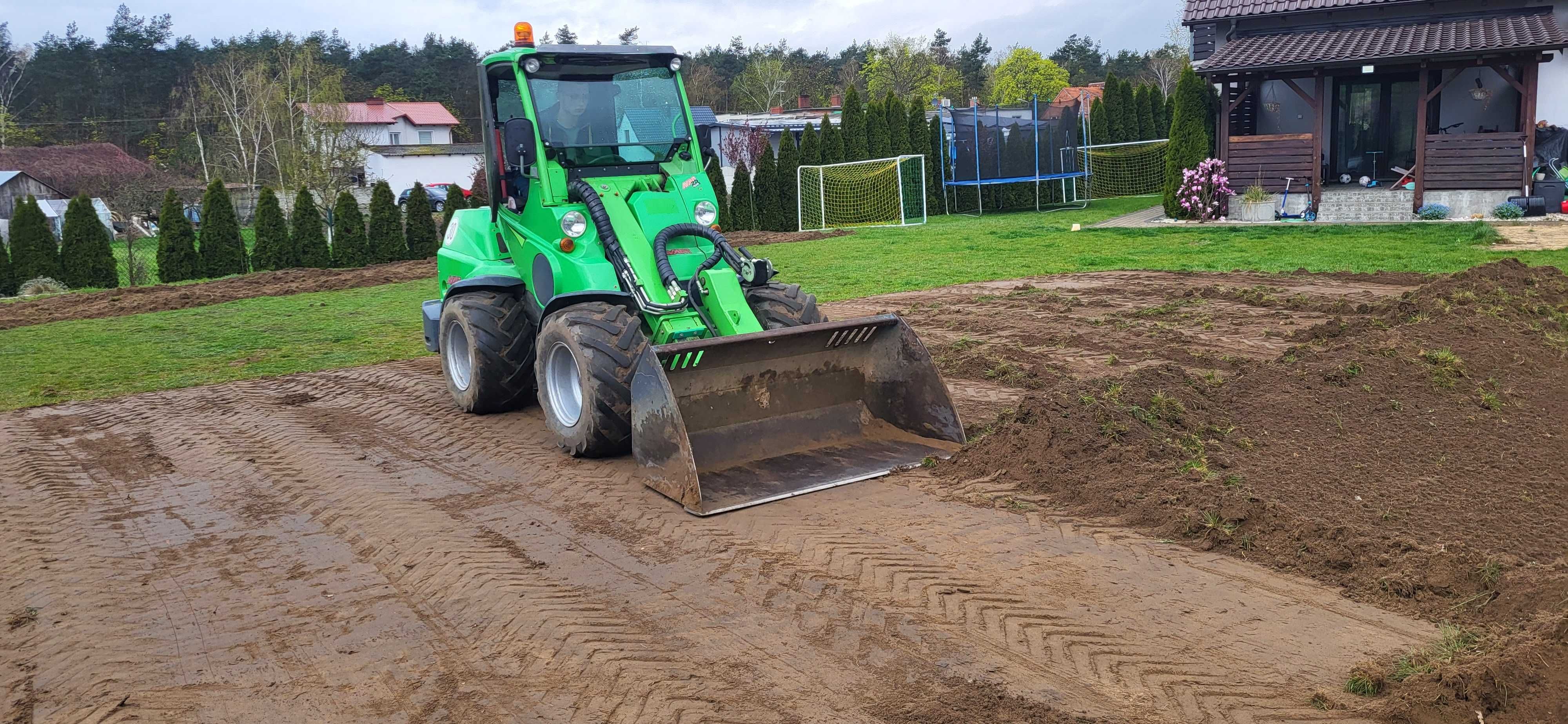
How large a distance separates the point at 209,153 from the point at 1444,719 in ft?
172

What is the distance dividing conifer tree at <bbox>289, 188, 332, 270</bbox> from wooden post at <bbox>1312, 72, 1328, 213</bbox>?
1861 cm

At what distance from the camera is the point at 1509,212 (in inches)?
733

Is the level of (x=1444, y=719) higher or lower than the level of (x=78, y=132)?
lower

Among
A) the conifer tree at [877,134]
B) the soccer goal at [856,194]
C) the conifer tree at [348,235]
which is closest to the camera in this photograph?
the conifer tree at [348,235]

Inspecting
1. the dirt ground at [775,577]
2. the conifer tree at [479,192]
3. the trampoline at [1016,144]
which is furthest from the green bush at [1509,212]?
the conifer tree at [479,192]

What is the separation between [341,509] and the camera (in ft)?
19.9

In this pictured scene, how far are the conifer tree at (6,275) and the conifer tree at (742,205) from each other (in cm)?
1420

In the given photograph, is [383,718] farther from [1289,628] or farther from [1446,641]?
[1446,641]

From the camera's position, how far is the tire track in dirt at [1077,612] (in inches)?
145

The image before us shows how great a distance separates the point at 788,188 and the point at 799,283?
1190 cm

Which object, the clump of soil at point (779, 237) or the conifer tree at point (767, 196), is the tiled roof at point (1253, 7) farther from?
the conifer tree at point (767, 196)

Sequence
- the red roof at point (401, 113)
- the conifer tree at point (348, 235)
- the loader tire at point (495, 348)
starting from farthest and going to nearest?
the red roof at point (401, 113) < the conifer tree at point (348, 235) < the loader tire at point (495, 348)

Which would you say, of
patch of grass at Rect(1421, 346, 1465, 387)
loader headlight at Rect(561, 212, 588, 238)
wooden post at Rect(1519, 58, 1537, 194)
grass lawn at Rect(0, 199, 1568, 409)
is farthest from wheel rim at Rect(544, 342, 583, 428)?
wooden post at Rect(1519, 58, 1537, 194)

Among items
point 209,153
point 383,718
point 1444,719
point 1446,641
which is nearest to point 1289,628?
point 1446,641
